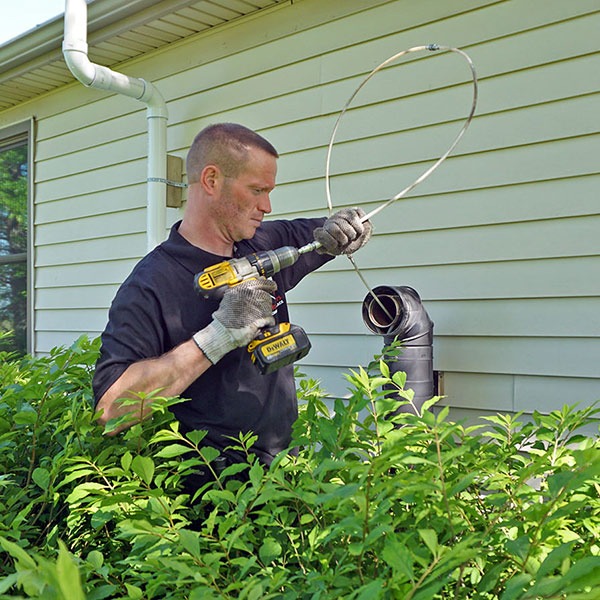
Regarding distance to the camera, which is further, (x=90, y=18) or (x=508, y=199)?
(x=90, y=18)

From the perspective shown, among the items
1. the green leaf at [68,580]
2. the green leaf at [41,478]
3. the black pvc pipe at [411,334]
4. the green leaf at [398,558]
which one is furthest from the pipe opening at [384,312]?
the green leaf at [68,580]

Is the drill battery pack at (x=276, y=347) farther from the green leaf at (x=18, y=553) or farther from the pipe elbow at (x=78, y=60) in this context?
the pipe elbow at (x=78, y=60)

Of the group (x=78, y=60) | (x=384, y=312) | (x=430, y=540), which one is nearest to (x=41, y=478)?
(x=430, y=540)

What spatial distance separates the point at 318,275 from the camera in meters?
4.25

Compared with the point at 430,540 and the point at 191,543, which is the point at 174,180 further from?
the point at 430,540

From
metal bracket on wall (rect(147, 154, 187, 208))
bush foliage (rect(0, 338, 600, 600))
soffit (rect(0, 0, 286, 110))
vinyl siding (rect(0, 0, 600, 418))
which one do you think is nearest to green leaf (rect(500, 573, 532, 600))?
bush foliage (rect(0, 338, 600, 600))

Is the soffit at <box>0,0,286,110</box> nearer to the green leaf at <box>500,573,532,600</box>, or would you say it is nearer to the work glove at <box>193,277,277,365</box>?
the work glove at <box>193,277,277,365</box>

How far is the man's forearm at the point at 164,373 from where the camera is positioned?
2.01 metres

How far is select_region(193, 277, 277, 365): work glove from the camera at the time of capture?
2.11m

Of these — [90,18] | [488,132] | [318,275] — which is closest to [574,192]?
[488,132]

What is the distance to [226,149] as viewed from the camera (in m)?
2.57

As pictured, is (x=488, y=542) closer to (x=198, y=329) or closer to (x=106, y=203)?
(x=198, y=329)

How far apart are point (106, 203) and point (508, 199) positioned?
3.60m

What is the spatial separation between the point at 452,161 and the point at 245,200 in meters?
1.49
